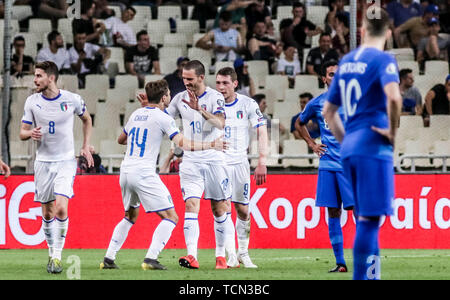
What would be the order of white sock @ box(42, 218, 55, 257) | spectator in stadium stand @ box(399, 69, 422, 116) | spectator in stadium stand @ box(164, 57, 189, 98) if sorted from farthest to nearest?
spectator in stadium stand @ box(399, 69, 422, 116), spectator in stadium stand @ box(164, 57, 189, 98), white sock @ box(42, 218, 55, 257)

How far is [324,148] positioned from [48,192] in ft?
9.48

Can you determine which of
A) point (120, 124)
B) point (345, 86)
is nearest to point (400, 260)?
point (345, 86)

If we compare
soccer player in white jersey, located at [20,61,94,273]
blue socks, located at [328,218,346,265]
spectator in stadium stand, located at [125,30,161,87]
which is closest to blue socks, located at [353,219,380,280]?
blue socks, located at [328,218,346,265]

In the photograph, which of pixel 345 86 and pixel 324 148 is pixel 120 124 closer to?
pixel 324 148

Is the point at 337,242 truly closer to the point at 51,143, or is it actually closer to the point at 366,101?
the point at 51,143

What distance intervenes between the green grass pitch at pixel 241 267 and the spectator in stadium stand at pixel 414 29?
224 inches

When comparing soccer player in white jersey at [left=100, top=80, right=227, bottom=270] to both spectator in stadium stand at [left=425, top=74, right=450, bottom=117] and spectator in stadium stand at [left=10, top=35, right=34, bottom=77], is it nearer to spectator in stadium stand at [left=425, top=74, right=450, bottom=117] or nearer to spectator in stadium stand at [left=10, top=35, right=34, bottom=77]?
spectator in stadium stand at [left=10, top=35, right=34, bottom=77]

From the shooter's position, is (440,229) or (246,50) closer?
(440,229)

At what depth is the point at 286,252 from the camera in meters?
12.5

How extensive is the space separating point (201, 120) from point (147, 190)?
96cm

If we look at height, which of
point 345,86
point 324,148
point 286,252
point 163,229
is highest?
point 345,86

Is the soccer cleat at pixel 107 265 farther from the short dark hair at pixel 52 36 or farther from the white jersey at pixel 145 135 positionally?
the short dark hair at pixel 52 36

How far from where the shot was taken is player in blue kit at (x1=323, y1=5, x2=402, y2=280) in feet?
21.2

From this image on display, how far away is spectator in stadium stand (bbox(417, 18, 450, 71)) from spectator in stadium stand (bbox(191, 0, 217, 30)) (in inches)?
154
